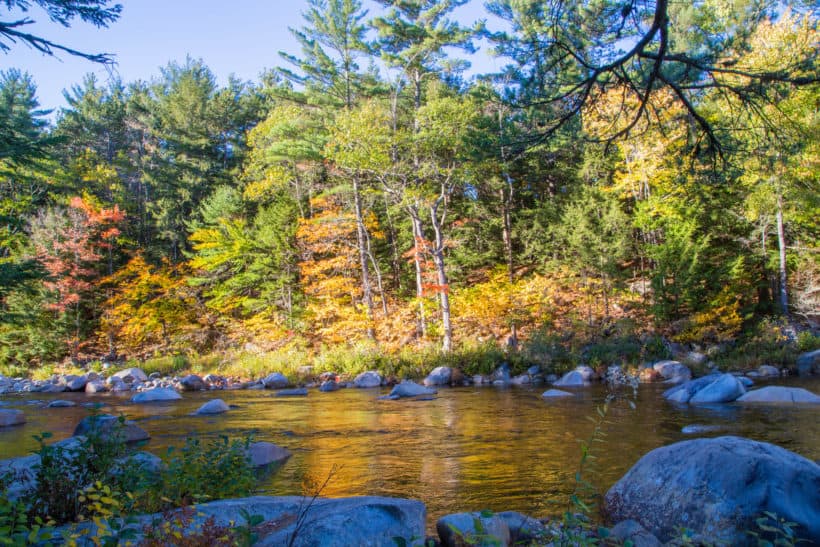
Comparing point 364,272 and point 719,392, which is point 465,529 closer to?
point 719,392

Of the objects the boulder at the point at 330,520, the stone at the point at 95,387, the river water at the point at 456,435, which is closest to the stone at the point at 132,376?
the stone at the point at 95,387

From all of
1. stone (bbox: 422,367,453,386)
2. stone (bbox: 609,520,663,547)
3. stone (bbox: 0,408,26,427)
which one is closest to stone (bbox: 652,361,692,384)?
stone (bbox: 422,367,453,386)

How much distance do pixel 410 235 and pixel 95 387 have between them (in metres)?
12.5

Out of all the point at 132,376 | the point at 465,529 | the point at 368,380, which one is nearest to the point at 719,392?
the point at 465,529

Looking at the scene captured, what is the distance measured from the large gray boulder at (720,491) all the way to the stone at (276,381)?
13.8 m

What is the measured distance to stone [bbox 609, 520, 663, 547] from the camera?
3.36 meters

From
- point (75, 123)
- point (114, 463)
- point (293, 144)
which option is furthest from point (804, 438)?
point (75, 123)

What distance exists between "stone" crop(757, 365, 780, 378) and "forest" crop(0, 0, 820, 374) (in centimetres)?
172

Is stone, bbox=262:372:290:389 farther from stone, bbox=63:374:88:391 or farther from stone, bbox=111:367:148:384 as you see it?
stone, bbox=63:374:88:391

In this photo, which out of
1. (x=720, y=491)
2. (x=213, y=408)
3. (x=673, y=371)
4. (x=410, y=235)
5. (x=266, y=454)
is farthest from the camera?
(x=410, y=235)

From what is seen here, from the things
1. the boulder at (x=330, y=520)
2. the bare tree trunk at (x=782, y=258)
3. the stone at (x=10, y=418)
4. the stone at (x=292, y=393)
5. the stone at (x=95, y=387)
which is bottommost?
the stone at (x=292, y=393)

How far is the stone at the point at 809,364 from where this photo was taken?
13.7 meters

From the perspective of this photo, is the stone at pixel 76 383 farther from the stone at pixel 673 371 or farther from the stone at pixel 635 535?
the stone at pixel 635 535

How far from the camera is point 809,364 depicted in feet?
45.2
